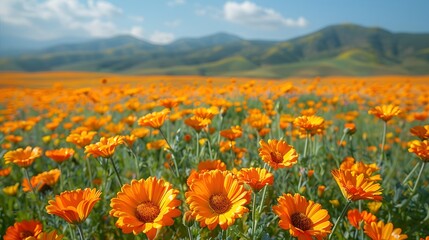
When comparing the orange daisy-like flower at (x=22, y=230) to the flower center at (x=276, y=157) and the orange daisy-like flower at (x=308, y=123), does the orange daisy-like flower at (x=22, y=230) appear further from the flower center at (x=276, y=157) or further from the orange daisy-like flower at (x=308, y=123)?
the orange daisy-like flower at (x=308, y=123)

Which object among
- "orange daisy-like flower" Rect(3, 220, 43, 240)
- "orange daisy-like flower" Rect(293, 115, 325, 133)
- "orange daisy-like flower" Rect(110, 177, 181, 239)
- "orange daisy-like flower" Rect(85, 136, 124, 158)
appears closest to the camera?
"orange daisy-like flower" Rect(110, 177, 181, 239)

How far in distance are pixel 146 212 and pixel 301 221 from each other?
2.22 feet

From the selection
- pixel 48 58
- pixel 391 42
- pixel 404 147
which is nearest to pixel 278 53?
pixel 391 42

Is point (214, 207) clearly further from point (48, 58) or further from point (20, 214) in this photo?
point (48, 58)

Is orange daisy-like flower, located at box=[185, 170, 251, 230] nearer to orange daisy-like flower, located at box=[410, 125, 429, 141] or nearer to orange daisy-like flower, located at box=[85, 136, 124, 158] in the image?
orange daisy-like flower, located at box=[85, 136, 124, 158]

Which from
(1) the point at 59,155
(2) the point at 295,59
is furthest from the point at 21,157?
(2) the point at 295,59

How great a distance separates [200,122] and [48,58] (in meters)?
180

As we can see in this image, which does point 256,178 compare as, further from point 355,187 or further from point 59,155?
point 59,155

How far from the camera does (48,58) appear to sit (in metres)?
158

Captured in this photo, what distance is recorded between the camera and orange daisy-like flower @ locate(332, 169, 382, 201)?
1.28m

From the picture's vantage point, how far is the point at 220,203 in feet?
4.30

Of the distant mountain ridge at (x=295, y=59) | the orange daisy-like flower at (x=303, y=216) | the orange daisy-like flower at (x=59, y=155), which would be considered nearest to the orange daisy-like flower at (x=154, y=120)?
the orange daisy-like flower at (x=59, y=155)

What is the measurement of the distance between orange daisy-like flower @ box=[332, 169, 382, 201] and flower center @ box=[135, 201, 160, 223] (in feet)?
2.65

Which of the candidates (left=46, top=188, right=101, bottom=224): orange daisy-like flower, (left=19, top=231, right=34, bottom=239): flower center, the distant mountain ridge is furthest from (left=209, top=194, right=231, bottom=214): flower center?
the distant mountain ridge
